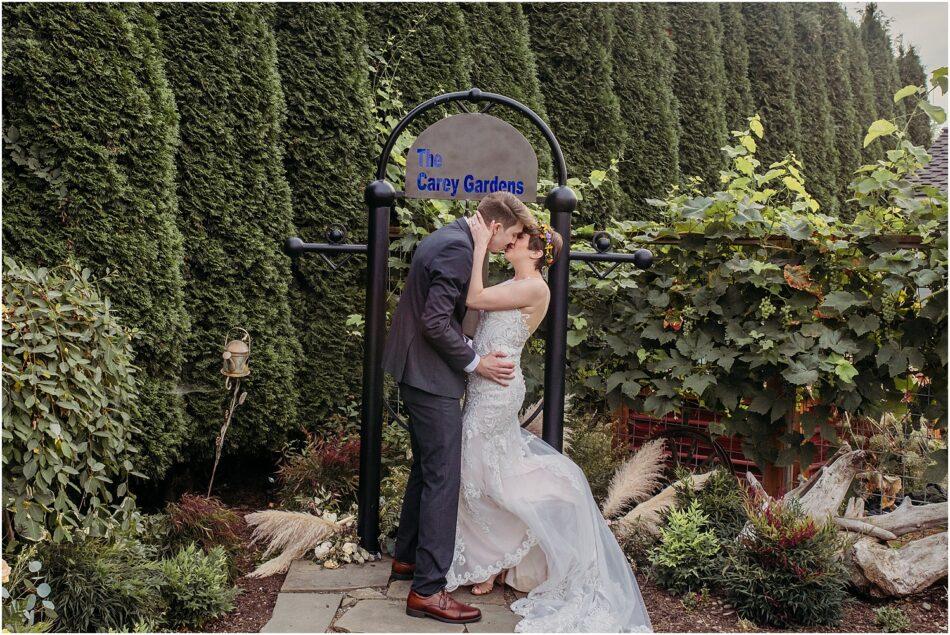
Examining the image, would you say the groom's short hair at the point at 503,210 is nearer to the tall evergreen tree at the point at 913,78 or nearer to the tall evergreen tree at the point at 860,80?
the tall evergreen tree at the point at 860,80

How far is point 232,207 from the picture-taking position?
4.37 m

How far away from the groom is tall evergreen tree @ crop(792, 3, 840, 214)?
7.82 meters

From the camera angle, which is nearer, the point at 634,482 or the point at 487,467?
the point at 487,467

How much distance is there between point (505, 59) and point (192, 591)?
4.34m

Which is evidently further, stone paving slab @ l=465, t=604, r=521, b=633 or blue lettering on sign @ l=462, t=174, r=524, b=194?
blue lettering on sign @ l=462, t=174, r=524, b=194

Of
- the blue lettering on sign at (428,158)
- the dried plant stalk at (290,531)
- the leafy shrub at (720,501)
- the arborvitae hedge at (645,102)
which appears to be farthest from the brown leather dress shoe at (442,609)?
the arborvitae hedge at (645,102)

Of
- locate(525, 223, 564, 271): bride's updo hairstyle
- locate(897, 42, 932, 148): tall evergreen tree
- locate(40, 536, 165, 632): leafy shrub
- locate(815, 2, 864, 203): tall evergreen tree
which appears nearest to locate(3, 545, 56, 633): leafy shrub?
locate(40, 536, 165, 632): leafy shrub

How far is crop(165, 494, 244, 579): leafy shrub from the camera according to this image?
11.7 ft

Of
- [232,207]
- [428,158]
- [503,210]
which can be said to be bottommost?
[503,210]

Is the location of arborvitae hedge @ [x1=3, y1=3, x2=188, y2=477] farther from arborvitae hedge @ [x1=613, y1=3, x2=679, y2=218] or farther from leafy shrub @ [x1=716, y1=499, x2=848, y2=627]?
arborvitae hedge @ [x1=613, y1=3, x2=679, y2=218]

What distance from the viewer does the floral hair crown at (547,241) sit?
332cm

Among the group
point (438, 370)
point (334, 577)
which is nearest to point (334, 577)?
point (334, 577)

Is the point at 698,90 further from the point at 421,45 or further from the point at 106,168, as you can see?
the point at 106,168

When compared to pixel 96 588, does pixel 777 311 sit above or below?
above
